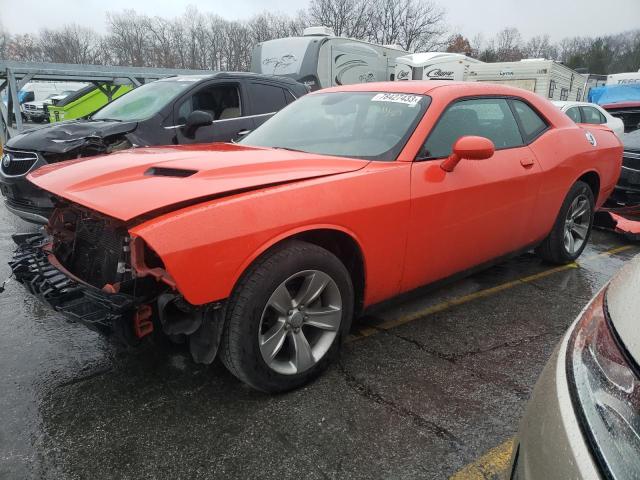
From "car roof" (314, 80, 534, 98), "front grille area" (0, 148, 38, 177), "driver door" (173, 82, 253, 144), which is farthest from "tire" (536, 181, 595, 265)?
"front grille area" (0, 148, 38, 177)

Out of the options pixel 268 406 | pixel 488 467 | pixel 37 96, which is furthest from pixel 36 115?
pixel 488 467

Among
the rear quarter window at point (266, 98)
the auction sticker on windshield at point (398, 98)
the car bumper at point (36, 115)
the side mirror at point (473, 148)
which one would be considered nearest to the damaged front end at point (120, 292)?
the side mirror at point (473, 148)

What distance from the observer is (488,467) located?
2010 millimetres

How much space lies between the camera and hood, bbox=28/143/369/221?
7.01 ft

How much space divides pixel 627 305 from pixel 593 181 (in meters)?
3.83

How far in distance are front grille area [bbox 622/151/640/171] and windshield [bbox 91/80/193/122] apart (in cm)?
566

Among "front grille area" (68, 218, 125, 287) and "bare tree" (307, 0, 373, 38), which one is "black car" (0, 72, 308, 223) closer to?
"front grille area" (68, 218, 125, 287)

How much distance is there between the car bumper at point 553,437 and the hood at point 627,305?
0.18m

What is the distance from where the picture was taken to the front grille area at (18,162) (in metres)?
4.84

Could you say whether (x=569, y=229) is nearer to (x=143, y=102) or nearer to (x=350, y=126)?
(x=350, y=126)

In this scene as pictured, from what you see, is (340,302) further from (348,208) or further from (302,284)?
(348,208)

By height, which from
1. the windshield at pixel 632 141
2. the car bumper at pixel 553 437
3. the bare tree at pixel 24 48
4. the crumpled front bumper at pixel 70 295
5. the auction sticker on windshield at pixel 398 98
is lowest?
the crumpled front bumper at pixel 70 295

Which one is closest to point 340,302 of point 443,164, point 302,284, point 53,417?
point 302,284

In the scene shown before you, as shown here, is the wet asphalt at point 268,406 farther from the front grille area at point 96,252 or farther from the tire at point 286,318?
the front grille area at point 96,252
